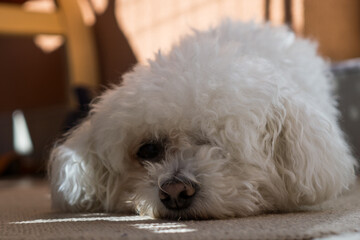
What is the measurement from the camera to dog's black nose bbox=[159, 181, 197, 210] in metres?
1.47

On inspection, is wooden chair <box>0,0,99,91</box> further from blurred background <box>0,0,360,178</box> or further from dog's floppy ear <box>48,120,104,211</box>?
dog's floppy ear <box>48,120,104,211</box>

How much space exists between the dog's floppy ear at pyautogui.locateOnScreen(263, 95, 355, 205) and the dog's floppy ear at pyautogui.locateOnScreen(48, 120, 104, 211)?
23.9 inches

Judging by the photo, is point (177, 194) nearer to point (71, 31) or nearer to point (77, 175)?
point (77, 175)

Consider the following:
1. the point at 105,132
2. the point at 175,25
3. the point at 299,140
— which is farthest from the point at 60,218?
the point at 175,25

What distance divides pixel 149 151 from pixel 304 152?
0.50m

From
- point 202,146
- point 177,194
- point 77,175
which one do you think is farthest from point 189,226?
point 77,175

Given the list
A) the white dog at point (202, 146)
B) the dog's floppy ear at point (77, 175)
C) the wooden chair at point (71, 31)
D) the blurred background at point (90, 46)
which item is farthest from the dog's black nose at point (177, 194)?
the wooden chair at point (71, 31)

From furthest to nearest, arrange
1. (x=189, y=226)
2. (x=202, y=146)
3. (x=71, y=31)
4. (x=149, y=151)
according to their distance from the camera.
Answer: (x=71, y=31) → (x=149, y=151) → (x=202, y=146) → (x=189, y=226)

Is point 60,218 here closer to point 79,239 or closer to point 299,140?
point 79,239

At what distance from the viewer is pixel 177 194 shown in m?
1.49

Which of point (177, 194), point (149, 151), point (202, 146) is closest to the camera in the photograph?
point (177, 194)

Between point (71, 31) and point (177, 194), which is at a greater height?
point (71, 31)

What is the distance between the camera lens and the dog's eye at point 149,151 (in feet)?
5.69

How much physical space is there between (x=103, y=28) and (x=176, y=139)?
3737mm
